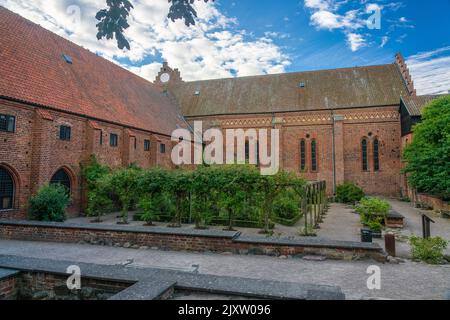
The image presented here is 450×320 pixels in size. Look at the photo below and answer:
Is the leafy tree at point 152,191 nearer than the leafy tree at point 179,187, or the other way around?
the leafy tree at point 179,187

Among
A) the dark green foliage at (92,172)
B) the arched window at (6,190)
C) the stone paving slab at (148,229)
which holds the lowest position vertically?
the stone paving slab at (148,229)

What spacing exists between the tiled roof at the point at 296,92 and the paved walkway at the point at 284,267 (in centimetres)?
2340

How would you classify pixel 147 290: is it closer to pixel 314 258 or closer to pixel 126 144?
pixel 314 258

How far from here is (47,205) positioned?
12.9 metres

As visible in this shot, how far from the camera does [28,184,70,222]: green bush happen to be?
12.9m

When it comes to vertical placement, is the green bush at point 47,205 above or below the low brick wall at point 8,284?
above

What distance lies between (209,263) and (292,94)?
26.2 m

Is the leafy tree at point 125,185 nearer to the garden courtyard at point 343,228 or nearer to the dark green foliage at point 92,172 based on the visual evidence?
the garden courtyard at point 343,228

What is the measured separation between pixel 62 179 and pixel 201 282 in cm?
1388

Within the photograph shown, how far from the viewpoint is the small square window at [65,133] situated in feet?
50.9

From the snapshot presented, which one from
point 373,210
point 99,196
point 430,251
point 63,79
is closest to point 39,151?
point 99,196

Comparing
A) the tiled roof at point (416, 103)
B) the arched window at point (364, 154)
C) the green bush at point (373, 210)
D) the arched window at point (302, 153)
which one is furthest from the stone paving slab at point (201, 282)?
the arched window at point (364, 154)
